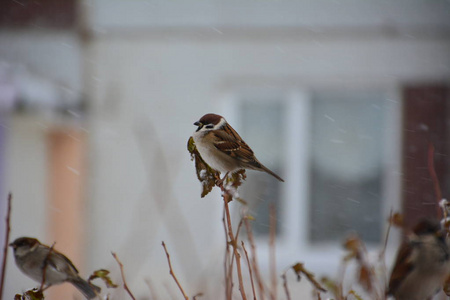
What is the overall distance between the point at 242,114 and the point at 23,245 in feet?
13.8

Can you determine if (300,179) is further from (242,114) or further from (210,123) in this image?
(210,123)

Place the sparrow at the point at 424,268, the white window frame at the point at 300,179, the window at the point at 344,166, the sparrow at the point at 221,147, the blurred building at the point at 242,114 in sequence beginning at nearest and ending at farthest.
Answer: the sparrow at the point at 424,268, the sparrow at the point at 221,147, the blurred building at the point at 242,114, the white window frame at the point at 300,179, the window at the point at 344,166

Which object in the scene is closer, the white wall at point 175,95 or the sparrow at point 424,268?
the sparrow at point 424,268

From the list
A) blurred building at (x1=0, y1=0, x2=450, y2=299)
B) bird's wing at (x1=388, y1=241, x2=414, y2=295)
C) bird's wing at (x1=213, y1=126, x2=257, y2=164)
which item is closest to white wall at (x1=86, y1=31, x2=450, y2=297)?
blurred building at (x1=0, y1=0, x2=450, y2=299)

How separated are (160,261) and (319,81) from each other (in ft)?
7.26

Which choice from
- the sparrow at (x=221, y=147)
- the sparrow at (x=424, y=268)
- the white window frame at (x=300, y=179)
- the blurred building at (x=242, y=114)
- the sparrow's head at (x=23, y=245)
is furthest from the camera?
the white window frame at (x=300, y=179)

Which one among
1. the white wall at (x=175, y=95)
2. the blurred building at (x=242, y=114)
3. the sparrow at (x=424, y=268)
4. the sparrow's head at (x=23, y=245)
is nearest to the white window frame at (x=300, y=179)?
the blurred building at (x=242, y=114)

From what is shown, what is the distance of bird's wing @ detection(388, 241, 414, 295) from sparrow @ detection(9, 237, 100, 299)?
1.86ft

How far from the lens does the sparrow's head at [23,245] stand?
1343mm

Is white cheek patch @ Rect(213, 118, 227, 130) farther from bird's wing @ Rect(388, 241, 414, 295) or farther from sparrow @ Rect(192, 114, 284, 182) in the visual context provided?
bird's wing @ Rect(388, 241, 414, 295)

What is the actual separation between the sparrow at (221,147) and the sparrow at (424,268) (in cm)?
31

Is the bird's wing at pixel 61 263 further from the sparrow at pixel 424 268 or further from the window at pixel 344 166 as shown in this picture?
the window at pixel 344 166

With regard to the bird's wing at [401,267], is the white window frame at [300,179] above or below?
below

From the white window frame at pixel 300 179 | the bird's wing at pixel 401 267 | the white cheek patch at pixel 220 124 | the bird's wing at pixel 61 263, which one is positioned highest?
the white cheek patch at pixel 220 124
